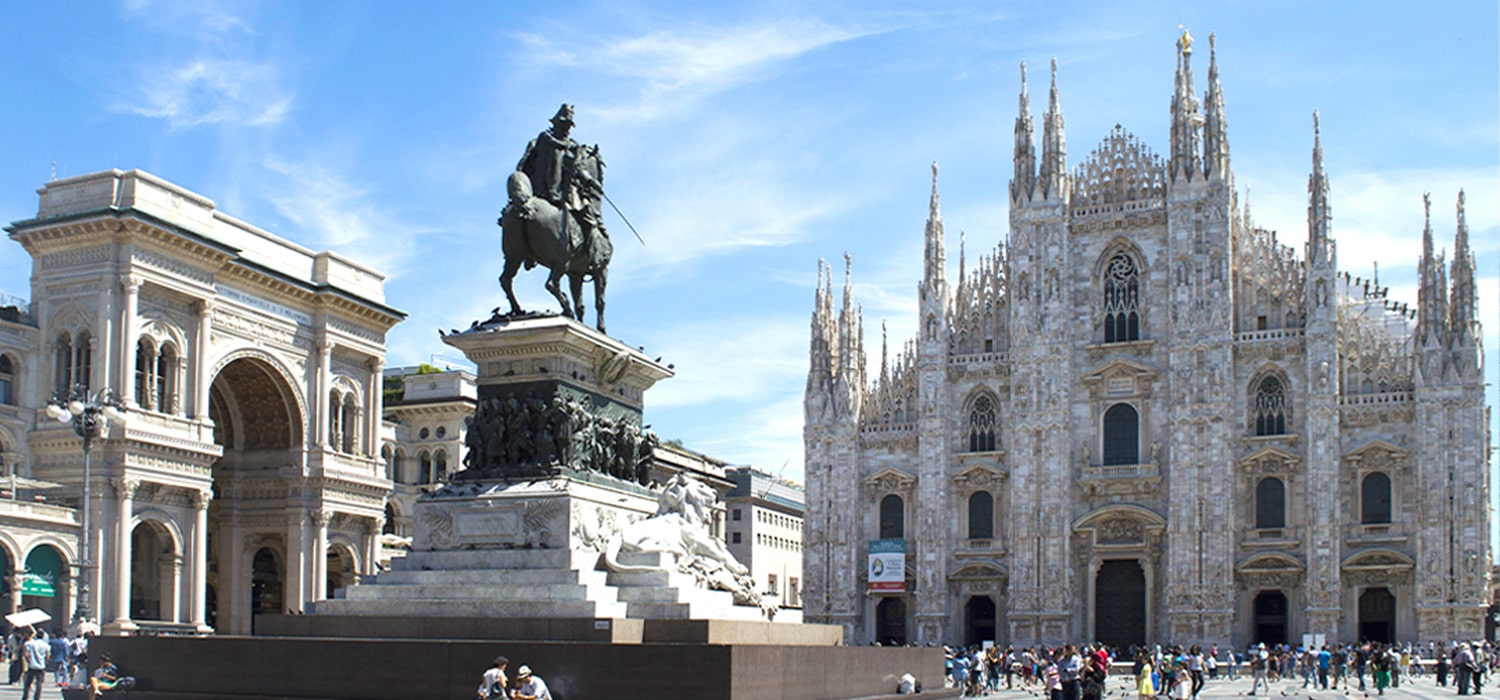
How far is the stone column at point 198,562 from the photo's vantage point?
40656 mm

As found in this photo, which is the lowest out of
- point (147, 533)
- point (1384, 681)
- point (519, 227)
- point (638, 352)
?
point (1384, 681)

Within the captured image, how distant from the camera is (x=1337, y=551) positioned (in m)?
53.2

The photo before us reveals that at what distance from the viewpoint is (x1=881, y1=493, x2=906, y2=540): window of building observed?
200 ft

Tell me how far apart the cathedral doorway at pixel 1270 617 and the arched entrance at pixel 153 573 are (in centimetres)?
3564

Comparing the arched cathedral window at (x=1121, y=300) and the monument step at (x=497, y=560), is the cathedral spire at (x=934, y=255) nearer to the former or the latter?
Answer: the arched cathedral window at (x=1121, y=300)

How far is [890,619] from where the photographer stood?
6150 cm

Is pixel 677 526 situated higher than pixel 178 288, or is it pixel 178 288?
pixel 178 288

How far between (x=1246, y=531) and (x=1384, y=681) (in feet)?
57.7

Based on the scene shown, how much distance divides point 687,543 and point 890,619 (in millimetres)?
47937

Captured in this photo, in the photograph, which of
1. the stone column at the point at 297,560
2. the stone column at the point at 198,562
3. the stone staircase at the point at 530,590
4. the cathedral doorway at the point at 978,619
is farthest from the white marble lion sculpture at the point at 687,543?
the cathedral doorway at the point at 978,619

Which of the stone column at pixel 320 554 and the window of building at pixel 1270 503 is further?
the window of building at pixel 1270 503

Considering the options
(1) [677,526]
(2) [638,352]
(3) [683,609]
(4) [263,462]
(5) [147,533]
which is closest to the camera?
(3) [683,609]

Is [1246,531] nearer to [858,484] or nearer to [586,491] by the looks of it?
[858,484]

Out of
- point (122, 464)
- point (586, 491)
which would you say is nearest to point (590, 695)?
point (586, 491)
